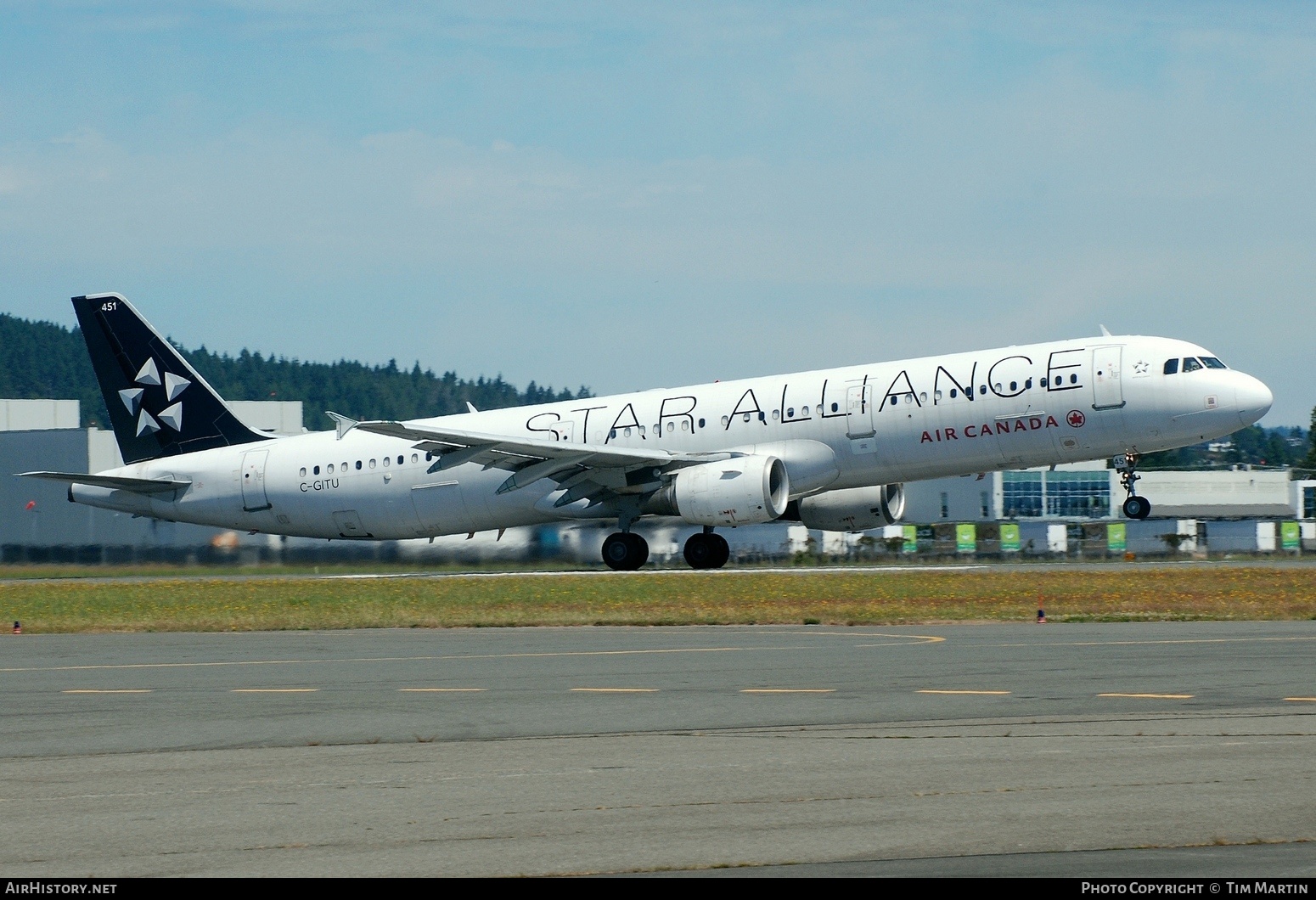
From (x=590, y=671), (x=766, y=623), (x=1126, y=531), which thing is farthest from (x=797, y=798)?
(x=1126, y=531)

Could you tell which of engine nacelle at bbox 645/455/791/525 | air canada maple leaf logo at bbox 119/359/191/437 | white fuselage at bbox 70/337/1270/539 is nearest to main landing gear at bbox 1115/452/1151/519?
white fuselage at bbox 70/337/1270/539

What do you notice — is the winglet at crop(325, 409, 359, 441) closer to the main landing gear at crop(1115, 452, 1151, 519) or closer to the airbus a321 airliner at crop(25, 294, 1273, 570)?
the airbus a321 airliner at crop(25, 294, 1273, 570)

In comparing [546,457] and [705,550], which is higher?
[546,457]

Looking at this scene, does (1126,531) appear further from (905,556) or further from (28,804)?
(28,804)

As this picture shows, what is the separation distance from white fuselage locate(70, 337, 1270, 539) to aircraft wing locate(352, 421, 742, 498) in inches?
36.9

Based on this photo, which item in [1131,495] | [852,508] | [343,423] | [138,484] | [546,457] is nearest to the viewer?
[1131,495]

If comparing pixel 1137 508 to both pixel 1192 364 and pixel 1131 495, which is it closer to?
pixel 1131 495

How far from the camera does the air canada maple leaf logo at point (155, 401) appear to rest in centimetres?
4362

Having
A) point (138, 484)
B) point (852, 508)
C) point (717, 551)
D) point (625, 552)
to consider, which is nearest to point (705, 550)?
point (717, 551)

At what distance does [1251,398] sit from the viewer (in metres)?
34.9

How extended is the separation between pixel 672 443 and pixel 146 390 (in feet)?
52.4

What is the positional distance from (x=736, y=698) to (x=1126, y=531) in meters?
44.3

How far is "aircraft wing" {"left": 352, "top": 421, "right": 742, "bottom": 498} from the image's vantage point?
3662cm

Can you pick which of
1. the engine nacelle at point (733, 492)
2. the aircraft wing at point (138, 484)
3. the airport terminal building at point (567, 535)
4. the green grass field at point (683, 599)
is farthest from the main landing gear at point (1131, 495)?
the aircraft wing at point (138, 484)
